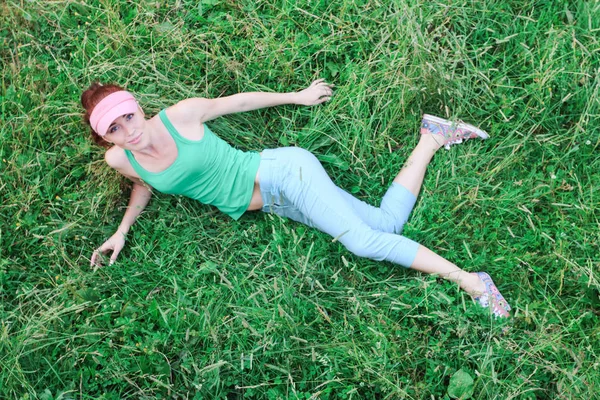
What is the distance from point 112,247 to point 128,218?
9.3 inches

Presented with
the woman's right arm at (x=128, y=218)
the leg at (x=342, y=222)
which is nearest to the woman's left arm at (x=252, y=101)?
the leg at (x=342, y=222)

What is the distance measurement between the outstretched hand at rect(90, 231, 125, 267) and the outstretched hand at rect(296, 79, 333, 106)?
1619 mm

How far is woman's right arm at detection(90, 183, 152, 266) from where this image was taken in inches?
166

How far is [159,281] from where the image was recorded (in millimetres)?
4105

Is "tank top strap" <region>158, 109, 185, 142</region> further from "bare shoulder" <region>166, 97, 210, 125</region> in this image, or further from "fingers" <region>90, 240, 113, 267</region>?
"fingers" <region>90, 240, 113, 267</region>

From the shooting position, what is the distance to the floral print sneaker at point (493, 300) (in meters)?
3.73

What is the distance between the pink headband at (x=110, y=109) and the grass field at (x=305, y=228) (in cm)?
82

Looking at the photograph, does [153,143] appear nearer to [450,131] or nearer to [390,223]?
[390,223]

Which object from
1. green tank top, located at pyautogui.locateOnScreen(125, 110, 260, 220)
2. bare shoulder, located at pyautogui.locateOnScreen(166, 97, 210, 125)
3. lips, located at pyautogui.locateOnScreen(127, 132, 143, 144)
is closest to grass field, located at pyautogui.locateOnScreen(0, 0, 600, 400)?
green tank top, located at pyautogui.locateOnScreen(125, 110, 260, 220)

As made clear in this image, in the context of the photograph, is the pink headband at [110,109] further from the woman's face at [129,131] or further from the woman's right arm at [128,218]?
the woman's right arm at [128,218]

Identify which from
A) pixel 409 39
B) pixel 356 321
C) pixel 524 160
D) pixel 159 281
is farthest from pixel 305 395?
pixel 409 39

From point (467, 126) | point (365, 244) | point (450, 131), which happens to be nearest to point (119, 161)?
point (365, 244)

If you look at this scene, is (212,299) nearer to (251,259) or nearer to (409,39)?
(251,259)

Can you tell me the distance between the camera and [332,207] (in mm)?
3838
